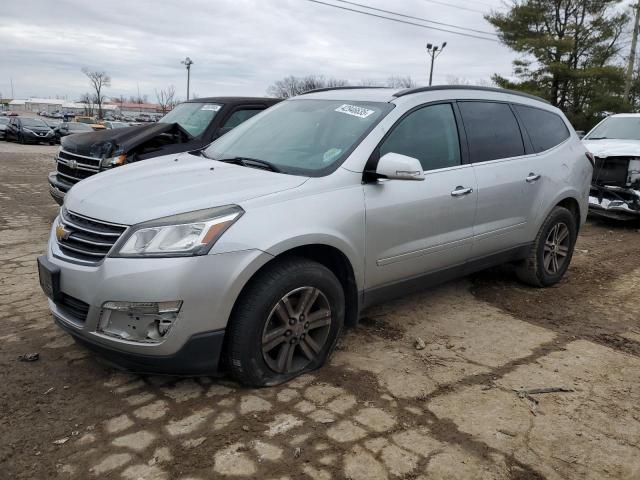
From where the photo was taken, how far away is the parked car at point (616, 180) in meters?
8.15

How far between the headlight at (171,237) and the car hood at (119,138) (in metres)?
4.05

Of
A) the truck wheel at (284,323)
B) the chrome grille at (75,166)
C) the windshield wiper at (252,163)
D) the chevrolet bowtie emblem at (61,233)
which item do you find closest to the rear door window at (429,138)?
the windshield wiper at (252,163)

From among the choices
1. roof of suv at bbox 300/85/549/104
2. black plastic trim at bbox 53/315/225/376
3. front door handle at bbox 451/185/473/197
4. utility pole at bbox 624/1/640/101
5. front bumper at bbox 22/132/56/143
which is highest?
utility pole at bbox 624/1/640/101

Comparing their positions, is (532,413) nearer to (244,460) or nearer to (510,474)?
(510,474)

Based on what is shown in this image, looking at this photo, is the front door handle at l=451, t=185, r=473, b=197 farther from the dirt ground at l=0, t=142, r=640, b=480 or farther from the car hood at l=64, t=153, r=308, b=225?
the car hood at l=64, t=153, r=308, b=225

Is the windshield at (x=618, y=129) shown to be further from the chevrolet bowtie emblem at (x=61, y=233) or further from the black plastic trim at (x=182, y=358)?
the chevrolet bowtie emblem at (x=61, y=233)

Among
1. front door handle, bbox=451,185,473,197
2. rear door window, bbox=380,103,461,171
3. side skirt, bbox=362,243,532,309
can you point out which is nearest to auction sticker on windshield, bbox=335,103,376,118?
rear door window, bbox=380,103,461,171

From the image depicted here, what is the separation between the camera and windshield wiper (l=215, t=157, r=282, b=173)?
11.3ft

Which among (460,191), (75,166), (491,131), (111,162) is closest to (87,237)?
(460,191)

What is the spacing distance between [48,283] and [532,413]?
277cm

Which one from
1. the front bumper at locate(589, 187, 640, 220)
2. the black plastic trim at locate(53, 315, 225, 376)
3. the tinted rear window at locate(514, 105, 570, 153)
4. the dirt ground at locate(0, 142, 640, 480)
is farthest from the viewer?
the front bumper at locate(589, 187, 640, 220)

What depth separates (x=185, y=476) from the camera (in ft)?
7.73

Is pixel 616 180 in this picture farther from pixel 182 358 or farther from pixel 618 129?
pixel 182 358

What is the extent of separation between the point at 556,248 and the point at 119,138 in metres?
5.08
